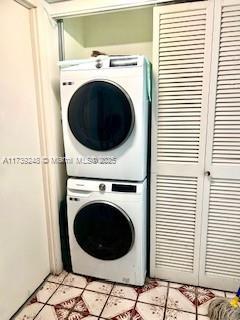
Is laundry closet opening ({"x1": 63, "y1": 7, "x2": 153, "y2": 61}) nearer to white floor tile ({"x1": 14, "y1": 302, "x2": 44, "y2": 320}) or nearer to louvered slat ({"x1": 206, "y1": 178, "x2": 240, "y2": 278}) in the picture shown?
louvered slat ({"x1": 206, "y1": 178, "x2": 240, "y2": 278})

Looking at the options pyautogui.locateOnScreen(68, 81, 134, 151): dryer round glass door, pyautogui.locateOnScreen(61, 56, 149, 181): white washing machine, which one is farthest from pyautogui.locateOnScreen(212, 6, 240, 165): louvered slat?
pyautogui.locateOnScreen(68, 81, 134, 151): dryer round glass door

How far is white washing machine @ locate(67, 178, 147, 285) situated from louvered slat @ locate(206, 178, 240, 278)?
48 centimetres

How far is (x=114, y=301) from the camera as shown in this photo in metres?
1.74

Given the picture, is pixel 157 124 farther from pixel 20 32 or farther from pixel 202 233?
pixel 20 32

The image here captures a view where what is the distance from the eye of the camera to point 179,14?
5.02 feet

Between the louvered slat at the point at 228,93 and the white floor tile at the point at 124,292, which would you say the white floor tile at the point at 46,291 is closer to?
the white floor tile at the point at 124,292

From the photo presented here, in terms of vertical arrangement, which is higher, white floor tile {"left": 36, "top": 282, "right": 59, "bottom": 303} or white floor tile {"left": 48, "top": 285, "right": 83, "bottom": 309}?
white floor tile {"left": 48, "top": 285, "right": 83, "bottom": 309}

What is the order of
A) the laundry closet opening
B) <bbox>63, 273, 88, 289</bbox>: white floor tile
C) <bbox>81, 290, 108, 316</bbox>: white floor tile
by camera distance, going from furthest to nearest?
the laundry closet opening
<bbox>63, 273, 88, 289</bbox>: white floor tile
<bbox>81, 290, 108, 316</bbox>: white floor tile

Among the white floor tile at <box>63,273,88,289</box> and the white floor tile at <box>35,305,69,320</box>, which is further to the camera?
the white floor tile at <box>63,273,88,289</box>

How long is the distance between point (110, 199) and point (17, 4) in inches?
54.9

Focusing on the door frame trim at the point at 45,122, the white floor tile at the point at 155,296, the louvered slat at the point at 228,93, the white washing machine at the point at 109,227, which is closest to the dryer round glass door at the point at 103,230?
the white washing machine at the point at 109,227

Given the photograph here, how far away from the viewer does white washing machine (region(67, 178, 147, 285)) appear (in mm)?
1714

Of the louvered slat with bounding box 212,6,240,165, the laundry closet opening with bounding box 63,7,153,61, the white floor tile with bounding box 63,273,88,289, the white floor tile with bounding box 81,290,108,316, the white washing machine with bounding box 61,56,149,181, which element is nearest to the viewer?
the louvered slat with bounding box 212,6,240,165

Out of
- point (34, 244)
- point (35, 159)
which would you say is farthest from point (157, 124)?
point (34, 244)
